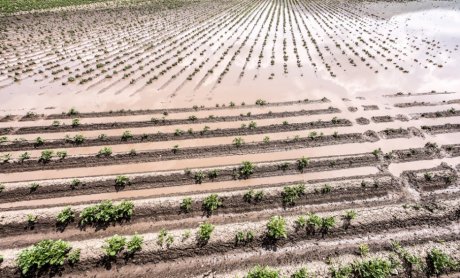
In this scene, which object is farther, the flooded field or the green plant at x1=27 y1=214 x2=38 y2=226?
the green plant at x1=27 y1=214 x2=38 y2=226

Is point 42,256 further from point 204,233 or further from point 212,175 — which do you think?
point 212,175

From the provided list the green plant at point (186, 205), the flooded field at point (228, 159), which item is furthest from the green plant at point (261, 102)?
the green plant at point (186, 205)

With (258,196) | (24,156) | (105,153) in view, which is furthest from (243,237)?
(24,156)

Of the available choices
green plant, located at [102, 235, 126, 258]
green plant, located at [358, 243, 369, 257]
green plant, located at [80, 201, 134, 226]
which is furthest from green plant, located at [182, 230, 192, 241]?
Result: green plant, located at [358, 243, 369, 257]

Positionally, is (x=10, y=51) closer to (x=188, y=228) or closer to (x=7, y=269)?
(x=7, y=269)

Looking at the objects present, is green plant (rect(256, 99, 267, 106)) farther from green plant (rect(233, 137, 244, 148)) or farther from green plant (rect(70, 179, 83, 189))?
green plant (rect(70, 179, 83, 189))

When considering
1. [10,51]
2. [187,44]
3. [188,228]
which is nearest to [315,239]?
[188,228]
